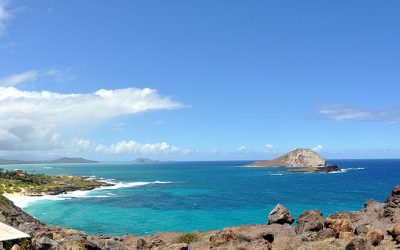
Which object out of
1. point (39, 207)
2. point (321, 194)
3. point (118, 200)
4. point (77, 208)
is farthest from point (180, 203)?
point (321, 194)

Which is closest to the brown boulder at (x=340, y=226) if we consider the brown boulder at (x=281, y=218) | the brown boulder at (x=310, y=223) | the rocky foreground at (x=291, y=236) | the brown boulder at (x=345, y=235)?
the rocky foreground at (x=291, y=236)

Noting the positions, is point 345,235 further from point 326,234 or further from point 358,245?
point 358,245

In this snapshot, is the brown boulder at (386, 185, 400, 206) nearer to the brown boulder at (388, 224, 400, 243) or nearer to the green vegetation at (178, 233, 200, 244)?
the brown boulder at (388, 224, 400, 243)

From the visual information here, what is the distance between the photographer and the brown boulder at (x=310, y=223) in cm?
3869

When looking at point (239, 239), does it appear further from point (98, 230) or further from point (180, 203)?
point (180, 203)

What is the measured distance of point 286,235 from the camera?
136 ft

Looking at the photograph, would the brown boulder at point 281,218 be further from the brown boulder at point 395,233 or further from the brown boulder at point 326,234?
the brown boulder at point 395,233

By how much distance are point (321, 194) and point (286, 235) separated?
295ft

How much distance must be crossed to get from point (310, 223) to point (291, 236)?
2371 millimetres

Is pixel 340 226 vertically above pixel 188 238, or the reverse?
pixel 340 226

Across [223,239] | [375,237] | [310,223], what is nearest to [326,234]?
[310,223]

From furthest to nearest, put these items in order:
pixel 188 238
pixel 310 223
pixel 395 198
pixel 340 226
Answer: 1. pixel 395 198
2. pixel 188 238
3. pixel 310 223
4. pixel 340 226

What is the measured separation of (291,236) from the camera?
3972cm

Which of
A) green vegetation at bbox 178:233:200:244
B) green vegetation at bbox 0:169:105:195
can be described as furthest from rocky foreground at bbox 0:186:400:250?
green vegetation at bbox 0:169:105:195
